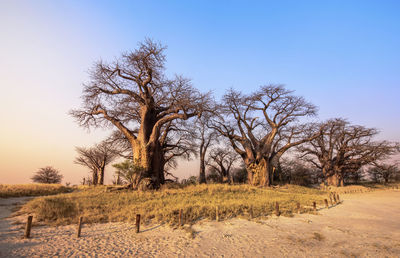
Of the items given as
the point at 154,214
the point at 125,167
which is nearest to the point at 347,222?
the point at 154,214

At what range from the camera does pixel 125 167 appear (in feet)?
48.7

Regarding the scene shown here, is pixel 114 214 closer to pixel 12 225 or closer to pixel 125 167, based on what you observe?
pixel 12 225

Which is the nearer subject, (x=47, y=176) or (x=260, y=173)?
(x=260, y=173)

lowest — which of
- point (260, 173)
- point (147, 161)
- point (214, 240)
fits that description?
point (214, 240)

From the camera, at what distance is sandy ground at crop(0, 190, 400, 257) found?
548cm

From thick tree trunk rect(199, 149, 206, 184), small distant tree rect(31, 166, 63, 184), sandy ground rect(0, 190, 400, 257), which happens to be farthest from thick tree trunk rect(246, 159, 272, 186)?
small distant tree rect(31, 166, 63, 184)

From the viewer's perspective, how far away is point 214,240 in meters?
6.47

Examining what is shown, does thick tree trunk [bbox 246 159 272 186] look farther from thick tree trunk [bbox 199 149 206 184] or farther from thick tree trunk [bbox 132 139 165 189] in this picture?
thick tree trunk [bbox 132 139 165 189]

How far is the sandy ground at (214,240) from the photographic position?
548 centimetres

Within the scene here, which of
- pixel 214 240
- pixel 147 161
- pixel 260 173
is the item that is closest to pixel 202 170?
pixel 260 173

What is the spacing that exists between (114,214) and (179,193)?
576cm

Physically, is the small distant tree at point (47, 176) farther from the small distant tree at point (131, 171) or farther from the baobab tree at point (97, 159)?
the small distant tree at point (131, 171)

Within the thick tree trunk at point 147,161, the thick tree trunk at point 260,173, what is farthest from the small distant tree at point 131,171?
the thick tree trunk at point 260,173

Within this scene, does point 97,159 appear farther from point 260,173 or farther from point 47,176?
point 260,173
